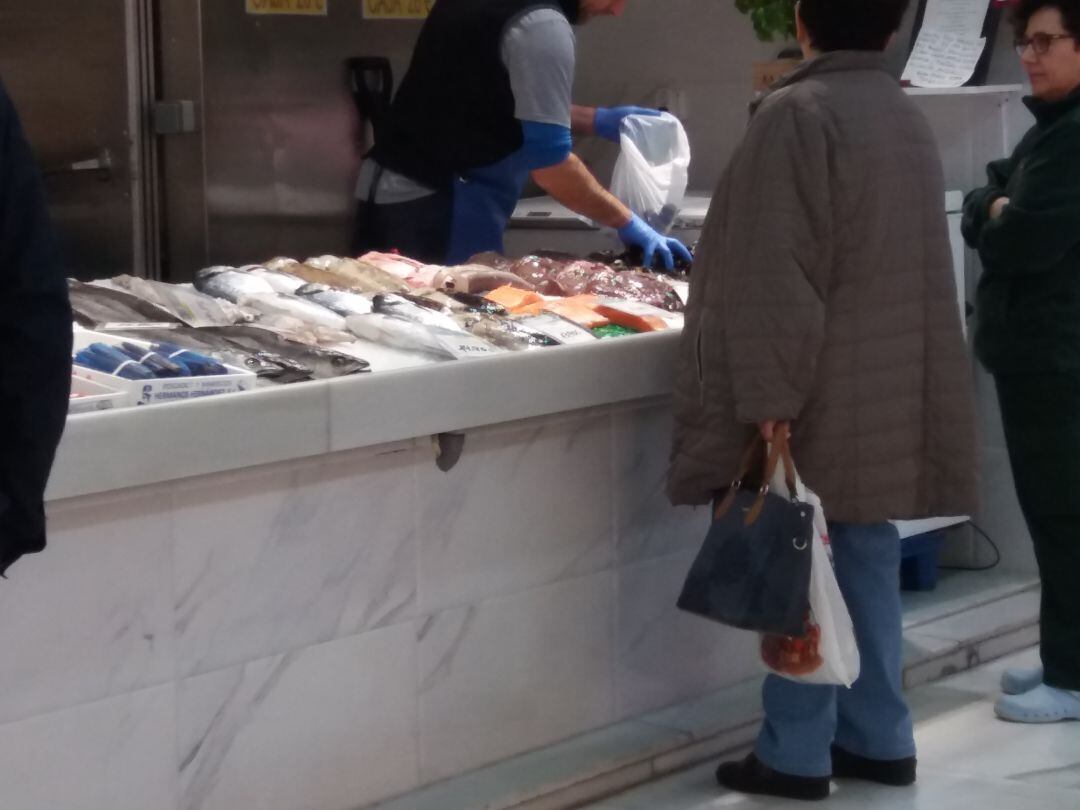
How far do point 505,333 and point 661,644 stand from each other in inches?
33.1

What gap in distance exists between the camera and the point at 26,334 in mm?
1906

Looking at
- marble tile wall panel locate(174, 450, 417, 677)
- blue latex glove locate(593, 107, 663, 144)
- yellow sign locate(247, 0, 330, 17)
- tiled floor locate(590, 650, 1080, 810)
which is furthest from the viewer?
yellow sign locate(247, 0, 330, 17)

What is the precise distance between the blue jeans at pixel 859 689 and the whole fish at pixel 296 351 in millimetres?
1063

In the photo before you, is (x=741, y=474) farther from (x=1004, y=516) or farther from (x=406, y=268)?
(x=1004, y=516)

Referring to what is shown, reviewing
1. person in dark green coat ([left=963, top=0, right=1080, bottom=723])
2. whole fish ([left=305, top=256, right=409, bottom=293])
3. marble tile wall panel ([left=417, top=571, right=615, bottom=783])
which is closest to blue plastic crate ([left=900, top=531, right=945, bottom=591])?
person in dark green coat ([left=963, top=0, right=1080, bottom=723])

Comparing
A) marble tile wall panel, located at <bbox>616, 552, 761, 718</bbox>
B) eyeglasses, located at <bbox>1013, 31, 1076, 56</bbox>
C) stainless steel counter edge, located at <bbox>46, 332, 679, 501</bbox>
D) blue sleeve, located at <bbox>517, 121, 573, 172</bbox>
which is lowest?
marble tile wall panel, located at <bbox>616, 552, 761, 718</bbox>

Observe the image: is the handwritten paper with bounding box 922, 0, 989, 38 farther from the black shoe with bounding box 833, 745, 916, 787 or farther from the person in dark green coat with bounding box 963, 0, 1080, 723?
the black shoe with bounding box 833, 745, 916, 787

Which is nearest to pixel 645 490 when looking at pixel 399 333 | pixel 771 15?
pixel 399 333

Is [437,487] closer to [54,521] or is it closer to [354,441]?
[354,441]

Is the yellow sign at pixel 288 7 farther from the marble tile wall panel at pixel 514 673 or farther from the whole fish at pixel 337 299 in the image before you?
the marble tile wall panel at pixel 514 673

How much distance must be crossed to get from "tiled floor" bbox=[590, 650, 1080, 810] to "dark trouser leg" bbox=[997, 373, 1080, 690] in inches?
8.7

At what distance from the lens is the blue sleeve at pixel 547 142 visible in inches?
163

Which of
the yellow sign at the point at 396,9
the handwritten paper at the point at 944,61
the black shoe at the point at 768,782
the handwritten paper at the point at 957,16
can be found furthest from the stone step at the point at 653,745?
the yellow sign at the point at 396,9

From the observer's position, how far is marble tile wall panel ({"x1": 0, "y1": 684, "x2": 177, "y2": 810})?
2.64m
